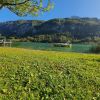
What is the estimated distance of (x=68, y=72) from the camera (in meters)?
19.3

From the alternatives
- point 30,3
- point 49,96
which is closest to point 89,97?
point 49,96

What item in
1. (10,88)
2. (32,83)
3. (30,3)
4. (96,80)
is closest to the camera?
(10,88)

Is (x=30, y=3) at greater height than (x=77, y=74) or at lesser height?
greater

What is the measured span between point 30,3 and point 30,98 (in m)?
16.1

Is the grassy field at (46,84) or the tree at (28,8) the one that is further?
the tree at (28,8)

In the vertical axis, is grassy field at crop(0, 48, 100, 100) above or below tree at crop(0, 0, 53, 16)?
below

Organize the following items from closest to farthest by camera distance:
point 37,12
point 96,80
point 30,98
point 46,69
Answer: point 30,98 < point 96,80 < point 46,69 < point 37,12

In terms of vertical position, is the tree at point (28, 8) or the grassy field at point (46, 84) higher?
the tree at point (28, 8)

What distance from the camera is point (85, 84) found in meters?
17.1

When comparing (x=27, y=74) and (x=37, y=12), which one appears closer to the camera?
(x=27, y=74)

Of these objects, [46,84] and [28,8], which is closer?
[46,84]

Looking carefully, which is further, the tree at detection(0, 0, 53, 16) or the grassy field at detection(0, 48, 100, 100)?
the tree at detection(0, 0, 53, 16)

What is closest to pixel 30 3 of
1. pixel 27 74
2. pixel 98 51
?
pixel 27 74

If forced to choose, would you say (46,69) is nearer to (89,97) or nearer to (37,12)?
(89,97)
